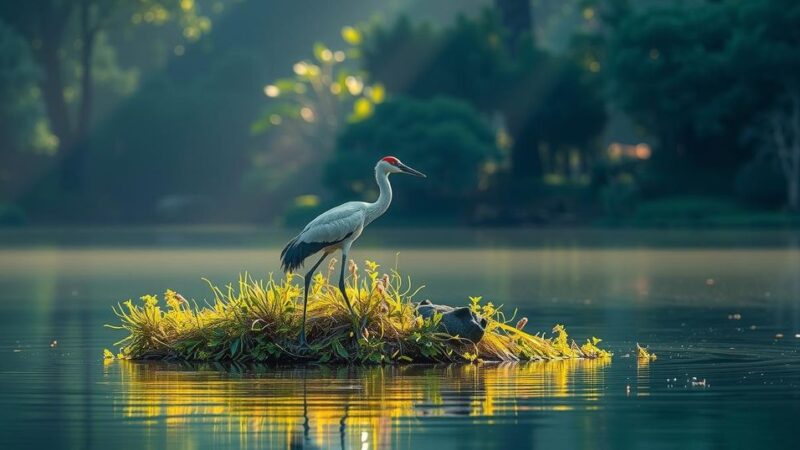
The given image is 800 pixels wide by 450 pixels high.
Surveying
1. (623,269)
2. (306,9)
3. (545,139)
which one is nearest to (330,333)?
(623,269)

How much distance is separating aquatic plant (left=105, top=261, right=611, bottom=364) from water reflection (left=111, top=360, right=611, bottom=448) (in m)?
0.43

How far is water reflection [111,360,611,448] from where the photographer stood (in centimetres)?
1134

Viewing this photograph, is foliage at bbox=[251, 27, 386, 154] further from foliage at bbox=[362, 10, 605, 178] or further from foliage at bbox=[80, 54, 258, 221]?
foliage at bbox=[80, 54, 258, 221]

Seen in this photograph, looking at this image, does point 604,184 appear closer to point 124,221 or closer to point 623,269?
point 124,221

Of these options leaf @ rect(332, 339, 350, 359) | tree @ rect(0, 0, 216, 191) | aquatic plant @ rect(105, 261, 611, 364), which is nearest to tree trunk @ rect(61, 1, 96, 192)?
tree @ rect(0, 0, 216, 191)

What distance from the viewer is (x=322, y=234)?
16.9m

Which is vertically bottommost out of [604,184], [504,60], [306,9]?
[604,184]

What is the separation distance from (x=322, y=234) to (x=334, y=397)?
11.9 ft

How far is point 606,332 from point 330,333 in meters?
4.90

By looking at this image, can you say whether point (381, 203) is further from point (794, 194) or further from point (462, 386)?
point (794, 194)

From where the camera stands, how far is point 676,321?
22.5 meters

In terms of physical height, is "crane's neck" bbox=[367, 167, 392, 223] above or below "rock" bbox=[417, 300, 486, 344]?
above

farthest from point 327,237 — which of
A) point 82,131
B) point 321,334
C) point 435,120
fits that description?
point 82,131

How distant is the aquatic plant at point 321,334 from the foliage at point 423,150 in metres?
54.5
